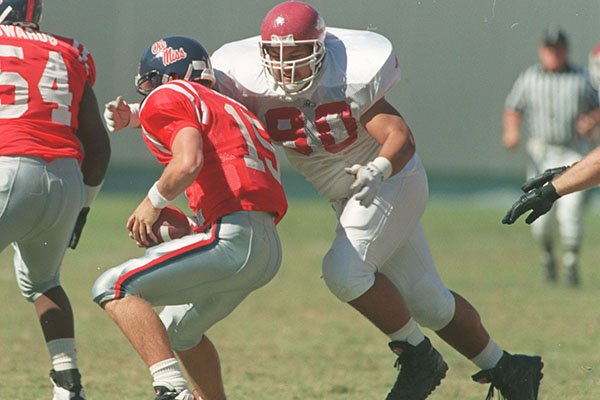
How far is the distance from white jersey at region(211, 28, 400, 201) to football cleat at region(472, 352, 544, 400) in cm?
94

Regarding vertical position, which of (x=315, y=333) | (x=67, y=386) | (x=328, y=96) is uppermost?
(x=328, y=96)

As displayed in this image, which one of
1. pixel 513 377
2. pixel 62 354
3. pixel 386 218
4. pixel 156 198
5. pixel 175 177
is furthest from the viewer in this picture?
pixel 513 377

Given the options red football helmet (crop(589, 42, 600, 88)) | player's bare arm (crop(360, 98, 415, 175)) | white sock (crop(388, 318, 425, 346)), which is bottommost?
red football helmet (crop(589, 42, 600, 88))

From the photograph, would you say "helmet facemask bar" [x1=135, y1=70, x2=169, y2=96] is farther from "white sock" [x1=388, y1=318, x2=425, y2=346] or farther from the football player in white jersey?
"white sock" [x1=388, y1=318, x2=425, y2=346]

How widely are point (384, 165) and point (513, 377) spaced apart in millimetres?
1168

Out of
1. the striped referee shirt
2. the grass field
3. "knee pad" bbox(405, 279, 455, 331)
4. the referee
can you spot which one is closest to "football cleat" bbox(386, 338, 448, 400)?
"knee pad" bbox(405, 279, 455, 331)

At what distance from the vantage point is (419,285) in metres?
4.82

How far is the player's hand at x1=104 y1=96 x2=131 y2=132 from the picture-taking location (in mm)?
4548

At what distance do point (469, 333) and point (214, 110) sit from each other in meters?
1.44

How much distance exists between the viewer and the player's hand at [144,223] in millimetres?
4117

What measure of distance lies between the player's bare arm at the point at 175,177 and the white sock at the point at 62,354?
2.74ft

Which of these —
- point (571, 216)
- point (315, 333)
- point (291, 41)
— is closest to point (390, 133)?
point (291, 41)

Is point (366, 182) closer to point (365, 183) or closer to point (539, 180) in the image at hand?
point (365, 183)

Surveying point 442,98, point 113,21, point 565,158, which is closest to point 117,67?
point 113,21
